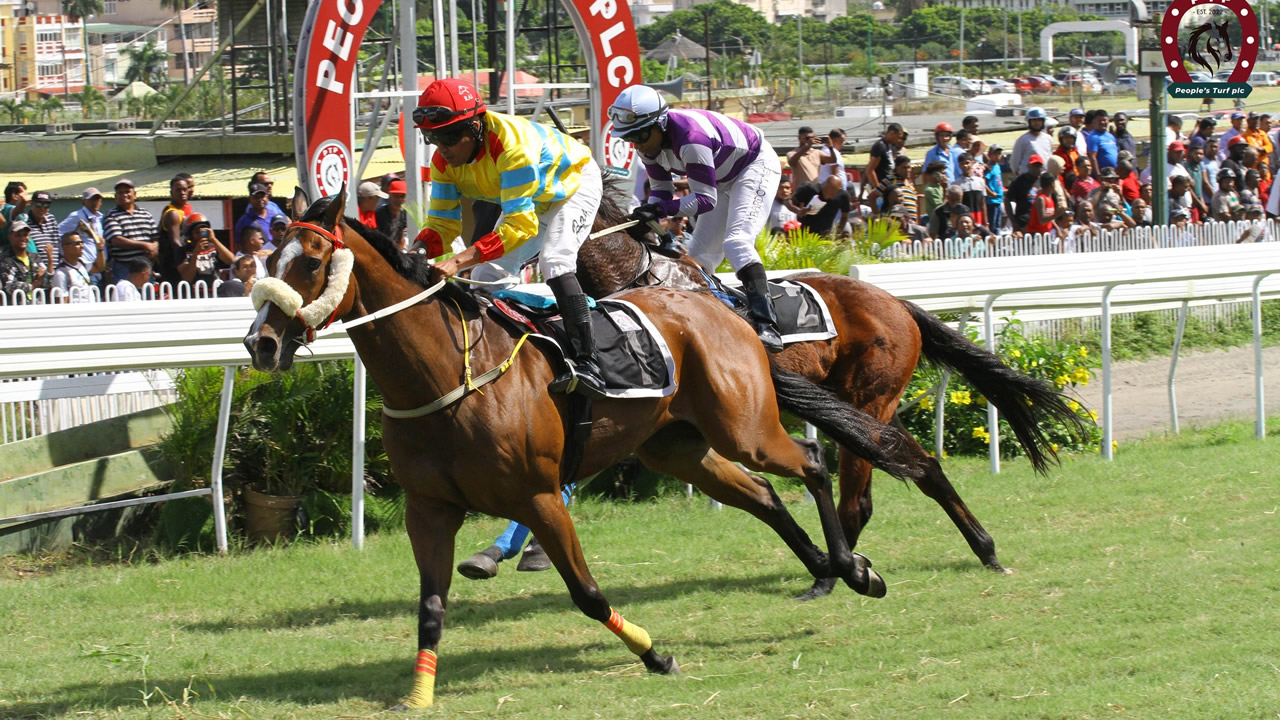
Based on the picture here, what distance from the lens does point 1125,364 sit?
42.1ft

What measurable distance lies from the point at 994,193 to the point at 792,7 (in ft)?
423

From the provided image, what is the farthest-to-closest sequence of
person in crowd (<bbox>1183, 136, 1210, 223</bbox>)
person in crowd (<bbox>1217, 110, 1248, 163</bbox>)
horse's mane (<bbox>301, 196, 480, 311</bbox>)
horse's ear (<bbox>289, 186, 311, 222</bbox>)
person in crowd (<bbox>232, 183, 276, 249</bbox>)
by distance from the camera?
1. person in crowd (<bbox>1217, 110, 1248, 163</bbox>)
2. person in crowd (<bbox>1183, 136, 1210, 223</bbox>)
3. person in crowd (<bbox>232, 183, 276, 249</bbox>)
4. horse's mane (<bbox>301, 196, 480, 311</bbox>)
5. horse's ear (<bbox>289, 186, 311, 222</bbox>)

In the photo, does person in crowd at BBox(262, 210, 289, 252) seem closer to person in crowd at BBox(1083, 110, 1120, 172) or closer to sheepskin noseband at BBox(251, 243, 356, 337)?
sheepskin noseband at BBox(251, 243, 356, 337)

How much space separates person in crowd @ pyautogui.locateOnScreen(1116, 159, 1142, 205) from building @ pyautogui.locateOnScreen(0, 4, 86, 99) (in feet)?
207

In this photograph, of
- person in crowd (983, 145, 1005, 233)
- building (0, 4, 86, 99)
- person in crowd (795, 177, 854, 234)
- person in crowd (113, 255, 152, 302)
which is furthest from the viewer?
building (0, 4, 86, 99)

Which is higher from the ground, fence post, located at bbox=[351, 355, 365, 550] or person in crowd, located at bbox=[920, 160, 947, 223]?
person in crowd, located at bbox=[920, 160, 947, 223]

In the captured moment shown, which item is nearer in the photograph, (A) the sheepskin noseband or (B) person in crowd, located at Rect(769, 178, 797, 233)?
(A) the sheepskin noseband

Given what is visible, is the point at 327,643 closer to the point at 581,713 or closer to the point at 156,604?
the point at 156,604

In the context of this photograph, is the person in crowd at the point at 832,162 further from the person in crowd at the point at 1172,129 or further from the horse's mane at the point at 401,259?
the horse's mane at the point at 401,259

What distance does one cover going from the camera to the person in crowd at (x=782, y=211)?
12012 millimetres

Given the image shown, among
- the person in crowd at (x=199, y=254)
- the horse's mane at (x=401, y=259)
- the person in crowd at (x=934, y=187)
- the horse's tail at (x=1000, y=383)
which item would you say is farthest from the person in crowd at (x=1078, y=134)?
the horse's mane at (x=401, y=259)

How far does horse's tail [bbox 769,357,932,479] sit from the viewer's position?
600cm

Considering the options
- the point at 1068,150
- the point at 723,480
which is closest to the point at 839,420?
the point at 723,480

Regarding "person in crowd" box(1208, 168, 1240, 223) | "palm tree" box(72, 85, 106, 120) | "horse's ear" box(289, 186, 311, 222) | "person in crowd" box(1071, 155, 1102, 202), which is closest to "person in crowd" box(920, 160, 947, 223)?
"person in crowd" box(1071, 155, 1102, 202)
